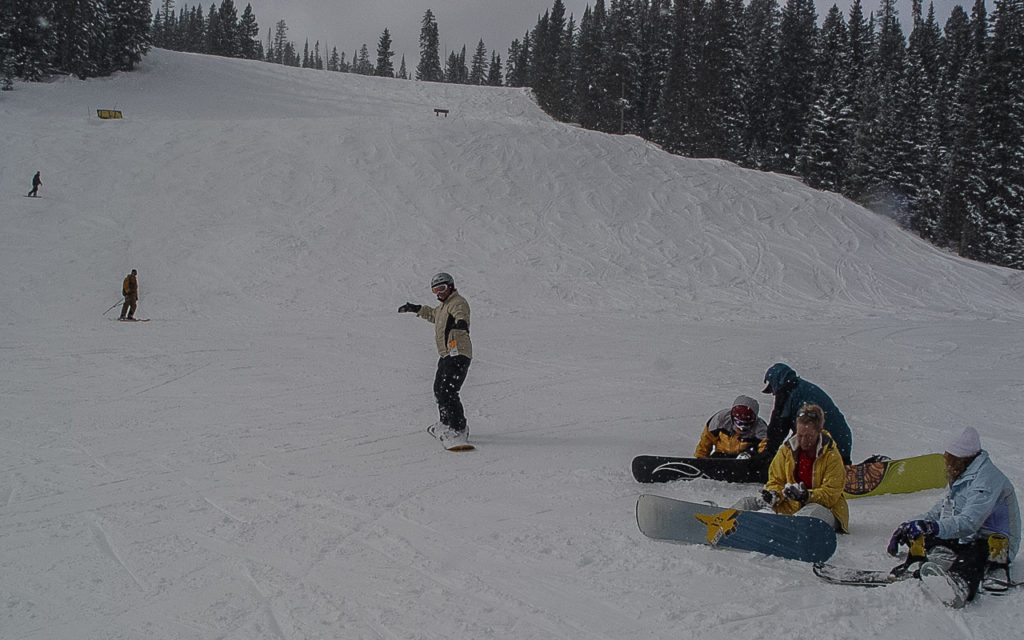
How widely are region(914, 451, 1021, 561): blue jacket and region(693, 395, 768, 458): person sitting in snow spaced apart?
6.69 ft

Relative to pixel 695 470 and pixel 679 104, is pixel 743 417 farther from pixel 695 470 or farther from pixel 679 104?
pixel 679 104

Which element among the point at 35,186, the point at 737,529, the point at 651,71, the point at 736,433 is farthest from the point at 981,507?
the point at 651,71

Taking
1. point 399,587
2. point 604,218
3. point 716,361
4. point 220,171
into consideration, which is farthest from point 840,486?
point 220,171

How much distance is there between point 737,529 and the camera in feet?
15.1

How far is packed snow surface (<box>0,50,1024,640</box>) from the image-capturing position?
3.94 meters

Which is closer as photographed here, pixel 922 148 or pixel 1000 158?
pixel 1000 158

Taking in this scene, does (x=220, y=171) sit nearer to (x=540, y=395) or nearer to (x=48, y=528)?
(x=540, y=395)

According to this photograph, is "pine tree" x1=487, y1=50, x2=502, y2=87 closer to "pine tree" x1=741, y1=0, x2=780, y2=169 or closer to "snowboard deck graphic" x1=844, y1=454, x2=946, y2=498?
"pine tree" x1=741, y1=0, x2=780, y2=169

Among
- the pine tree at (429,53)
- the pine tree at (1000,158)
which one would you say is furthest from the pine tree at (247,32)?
the pine tree at (1000,158)

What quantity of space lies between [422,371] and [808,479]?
7.15 meters

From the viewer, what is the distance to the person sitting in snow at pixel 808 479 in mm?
4930

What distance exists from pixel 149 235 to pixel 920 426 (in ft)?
69.5

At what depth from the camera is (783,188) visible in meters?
30.5

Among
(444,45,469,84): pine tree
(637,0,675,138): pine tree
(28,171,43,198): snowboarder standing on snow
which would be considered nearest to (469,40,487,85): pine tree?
(444,45,469,84): pine tree
